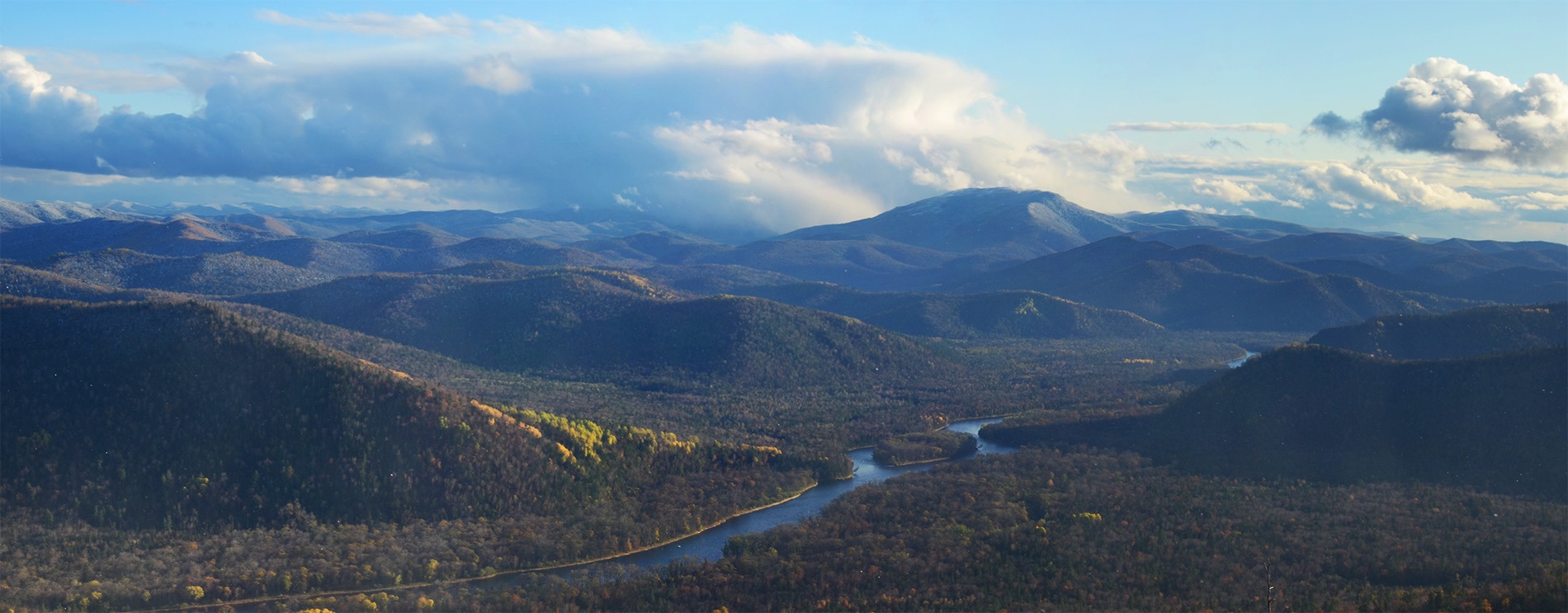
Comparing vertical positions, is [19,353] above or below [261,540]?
above

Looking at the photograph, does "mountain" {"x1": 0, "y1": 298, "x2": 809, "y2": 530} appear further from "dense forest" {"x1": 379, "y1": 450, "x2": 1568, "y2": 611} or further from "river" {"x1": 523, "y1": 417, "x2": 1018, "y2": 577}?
"dense forest" {"x1": 379, "y1": 450, "x2": 1568, "y2": 611}

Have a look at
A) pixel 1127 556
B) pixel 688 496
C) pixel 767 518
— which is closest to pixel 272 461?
pixel 688 496

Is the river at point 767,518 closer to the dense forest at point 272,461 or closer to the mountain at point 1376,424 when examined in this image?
the dense forest at point 272,461

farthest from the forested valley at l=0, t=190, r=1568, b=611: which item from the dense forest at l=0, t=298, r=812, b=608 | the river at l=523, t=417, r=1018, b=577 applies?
the river at l=523, t=417, r=1018, b=577

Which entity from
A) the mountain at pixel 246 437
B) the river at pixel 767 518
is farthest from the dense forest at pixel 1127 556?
the mountain at pixel 246 437

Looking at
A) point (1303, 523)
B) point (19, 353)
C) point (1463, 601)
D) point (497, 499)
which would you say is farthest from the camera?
point (19, 353)

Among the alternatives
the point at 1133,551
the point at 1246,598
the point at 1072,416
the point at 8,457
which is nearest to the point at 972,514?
the point at 1133,551

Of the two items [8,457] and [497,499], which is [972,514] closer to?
[497,499]
